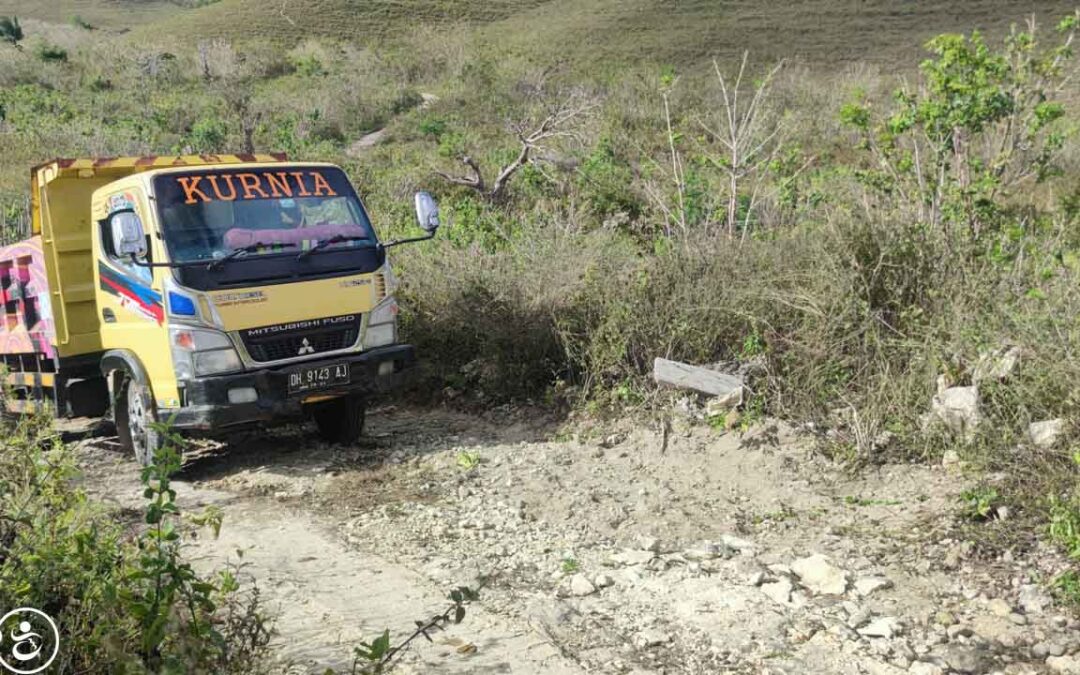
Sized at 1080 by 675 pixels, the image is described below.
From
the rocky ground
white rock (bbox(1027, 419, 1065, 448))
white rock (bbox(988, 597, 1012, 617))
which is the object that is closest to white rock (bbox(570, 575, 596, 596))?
the rocky ground

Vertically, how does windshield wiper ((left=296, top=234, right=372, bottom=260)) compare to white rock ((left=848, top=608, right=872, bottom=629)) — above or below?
above

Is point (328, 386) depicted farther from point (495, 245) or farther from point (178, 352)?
point (495, 245)

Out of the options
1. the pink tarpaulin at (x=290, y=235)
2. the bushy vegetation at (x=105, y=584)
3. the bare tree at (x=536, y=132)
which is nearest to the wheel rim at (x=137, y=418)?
the pink tarpaulin at (x=290, y=235)

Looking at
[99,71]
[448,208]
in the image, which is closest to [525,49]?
[99,71]

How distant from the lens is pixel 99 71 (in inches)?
1340

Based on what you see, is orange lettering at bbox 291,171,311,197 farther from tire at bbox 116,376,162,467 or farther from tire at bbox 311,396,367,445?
tire at bbox 116,376,162,467

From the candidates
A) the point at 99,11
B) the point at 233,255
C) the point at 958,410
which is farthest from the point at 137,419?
the point at 99,11

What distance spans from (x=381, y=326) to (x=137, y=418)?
207cm

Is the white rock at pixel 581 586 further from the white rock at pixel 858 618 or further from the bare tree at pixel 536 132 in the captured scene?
the bare tree at pixel 536 132

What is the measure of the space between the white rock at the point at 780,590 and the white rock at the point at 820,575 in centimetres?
11

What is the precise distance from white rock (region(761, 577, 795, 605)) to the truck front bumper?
12.0 feet

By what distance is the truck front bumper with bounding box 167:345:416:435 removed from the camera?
22.0 feet

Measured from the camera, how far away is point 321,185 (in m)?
7.55

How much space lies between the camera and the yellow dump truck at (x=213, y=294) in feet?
22.2
